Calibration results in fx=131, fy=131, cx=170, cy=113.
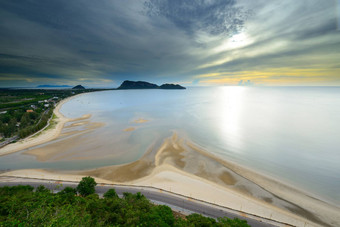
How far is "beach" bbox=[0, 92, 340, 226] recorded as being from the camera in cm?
2067

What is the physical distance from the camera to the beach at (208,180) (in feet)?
67.8

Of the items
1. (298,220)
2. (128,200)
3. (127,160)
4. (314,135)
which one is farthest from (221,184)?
(314,135)

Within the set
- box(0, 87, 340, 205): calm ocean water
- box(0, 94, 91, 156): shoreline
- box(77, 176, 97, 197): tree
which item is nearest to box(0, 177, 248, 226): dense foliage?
box(77, 176, 97, 197): tree

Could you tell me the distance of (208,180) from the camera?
1055 inches

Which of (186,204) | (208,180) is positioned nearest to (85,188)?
(186,204)

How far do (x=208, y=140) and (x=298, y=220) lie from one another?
2691cm

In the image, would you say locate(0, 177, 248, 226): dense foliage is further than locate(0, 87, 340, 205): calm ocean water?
No

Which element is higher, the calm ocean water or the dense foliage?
the dense foliage

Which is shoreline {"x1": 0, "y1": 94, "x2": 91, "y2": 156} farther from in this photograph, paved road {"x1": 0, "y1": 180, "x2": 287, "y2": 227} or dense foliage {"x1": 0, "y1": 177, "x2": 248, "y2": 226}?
dense foliage {"x1": 0, "y1": 177, "x2": 248, "y2": 226}

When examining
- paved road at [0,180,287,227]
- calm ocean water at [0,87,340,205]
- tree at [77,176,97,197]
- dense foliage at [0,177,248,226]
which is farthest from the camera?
calm ocean water at [0,87,340,205]

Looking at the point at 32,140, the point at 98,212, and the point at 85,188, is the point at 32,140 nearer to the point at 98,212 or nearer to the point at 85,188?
the point at 85,188

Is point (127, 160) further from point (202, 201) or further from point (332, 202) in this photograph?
point (332, 202)

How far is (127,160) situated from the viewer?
3328 cm

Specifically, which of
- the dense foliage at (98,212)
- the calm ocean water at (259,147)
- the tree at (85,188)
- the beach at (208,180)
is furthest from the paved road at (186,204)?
the calm ocean water at (259,147)
